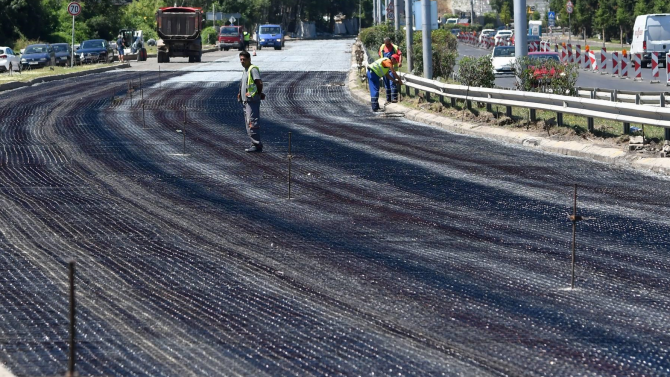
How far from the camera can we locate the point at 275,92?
3042cm

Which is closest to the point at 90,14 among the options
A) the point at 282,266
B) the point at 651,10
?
the point at 651,10

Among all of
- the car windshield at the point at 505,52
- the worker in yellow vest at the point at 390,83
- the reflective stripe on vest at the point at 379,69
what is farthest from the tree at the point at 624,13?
the reflective stripe on vest at the point at 379,69

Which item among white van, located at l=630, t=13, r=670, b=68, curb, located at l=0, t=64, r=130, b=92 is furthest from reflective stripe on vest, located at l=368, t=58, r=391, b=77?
white van, located at l=630, t=13, r=670, b=68

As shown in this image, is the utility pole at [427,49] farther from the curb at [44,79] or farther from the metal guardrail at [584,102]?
the curb at [44,79]

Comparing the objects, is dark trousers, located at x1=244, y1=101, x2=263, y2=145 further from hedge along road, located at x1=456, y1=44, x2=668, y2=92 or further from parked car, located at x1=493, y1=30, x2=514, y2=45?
parked car, located at x1=493, y1=30, x2=514, y2=45

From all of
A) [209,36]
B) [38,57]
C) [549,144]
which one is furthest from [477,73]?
[209,36]

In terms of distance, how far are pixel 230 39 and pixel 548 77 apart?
6117 centimetres

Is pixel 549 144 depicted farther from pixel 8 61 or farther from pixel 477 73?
pixel 8 61

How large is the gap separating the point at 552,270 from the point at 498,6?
468ft

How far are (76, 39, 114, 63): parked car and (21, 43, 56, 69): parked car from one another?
350 cm

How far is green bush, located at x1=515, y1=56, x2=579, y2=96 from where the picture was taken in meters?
20.0

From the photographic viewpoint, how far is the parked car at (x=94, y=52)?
55.8 m

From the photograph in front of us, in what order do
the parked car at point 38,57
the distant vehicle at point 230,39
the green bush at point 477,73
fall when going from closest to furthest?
1. the green bush at point 477,73
2. the parked car at point 38,57
3. the distant vehicle at point 230,39

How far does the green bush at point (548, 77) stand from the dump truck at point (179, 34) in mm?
35714
